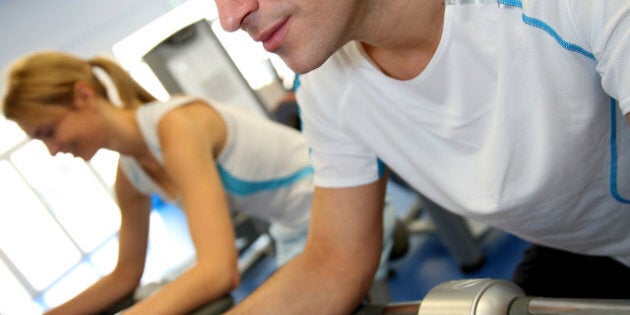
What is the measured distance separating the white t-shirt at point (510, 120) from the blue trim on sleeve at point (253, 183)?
0.38 m

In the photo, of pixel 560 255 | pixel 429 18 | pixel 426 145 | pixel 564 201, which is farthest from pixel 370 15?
pixel 560 255

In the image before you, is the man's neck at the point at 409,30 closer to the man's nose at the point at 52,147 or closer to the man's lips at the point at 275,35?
the man's lips at the point at 275,35

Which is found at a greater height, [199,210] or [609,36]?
[609,36]

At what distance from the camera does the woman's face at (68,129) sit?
862 millimetres

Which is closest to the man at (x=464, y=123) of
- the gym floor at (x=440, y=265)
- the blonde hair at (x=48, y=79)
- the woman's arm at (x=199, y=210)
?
the woman's arm at (x=199, y=210)

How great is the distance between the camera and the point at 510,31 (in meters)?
0.64

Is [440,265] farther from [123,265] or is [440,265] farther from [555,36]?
[555,36]

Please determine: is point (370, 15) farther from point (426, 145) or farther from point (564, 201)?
point (564, 201)

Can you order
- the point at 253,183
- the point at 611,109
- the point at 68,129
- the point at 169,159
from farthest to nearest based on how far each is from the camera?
the point at 253,183 < the point at 169,159 < the point at 68,129 < the point at 611,109

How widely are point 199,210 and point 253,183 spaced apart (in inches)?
10.8

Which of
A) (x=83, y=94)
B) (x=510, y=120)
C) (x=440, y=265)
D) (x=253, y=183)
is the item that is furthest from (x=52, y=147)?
(x=440, y=265)

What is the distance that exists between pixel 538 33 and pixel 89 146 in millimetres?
635

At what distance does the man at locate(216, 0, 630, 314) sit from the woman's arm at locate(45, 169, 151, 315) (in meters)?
0.18

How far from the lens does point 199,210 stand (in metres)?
1.00
